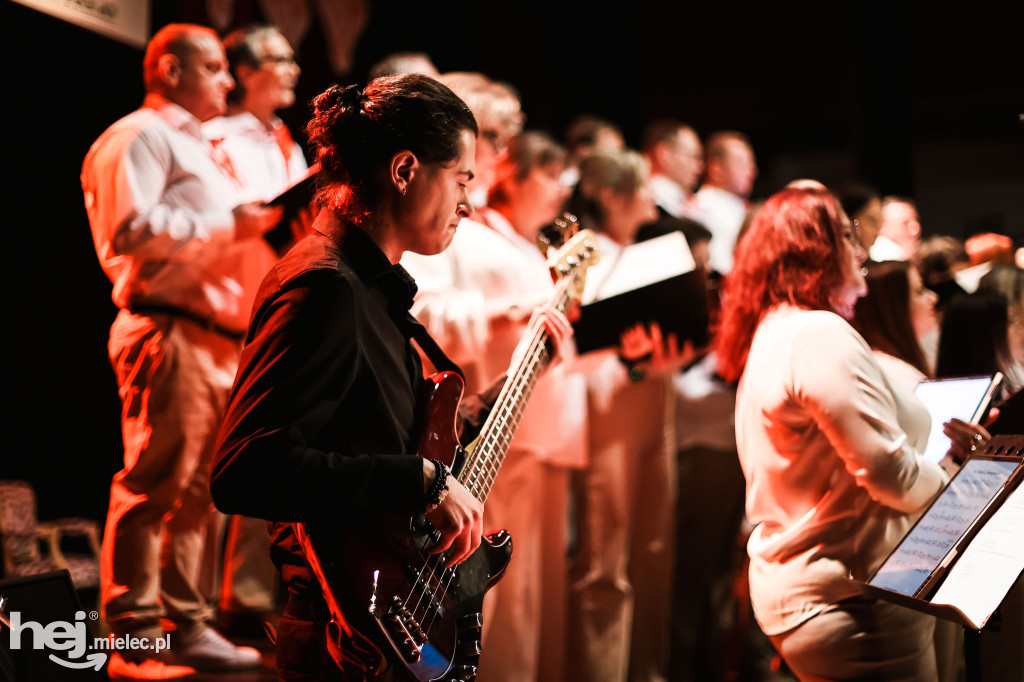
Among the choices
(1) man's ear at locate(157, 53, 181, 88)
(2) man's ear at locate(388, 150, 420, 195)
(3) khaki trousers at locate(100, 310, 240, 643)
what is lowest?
(3) khaki trousers at locate(100, 310, 240, 643)

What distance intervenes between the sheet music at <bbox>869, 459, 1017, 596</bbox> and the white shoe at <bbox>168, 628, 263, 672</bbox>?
187cm

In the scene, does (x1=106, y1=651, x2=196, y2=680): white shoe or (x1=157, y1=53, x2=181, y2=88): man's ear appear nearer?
(x1=106, y1=651, x2=196, y2=680): white shoe

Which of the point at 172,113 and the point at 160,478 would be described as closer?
the point at 160,478

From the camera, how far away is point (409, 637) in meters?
1.63

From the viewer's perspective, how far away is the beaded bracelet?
64.5 inches

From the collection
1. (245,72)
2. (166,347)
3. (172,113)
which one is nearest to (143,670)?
(166,347)

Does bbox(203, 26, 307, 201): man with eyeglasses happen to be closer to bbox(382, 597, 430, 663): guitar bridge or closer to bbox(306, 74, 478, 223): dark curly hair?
bbox(306, 74, 478, 223): dark curly hair

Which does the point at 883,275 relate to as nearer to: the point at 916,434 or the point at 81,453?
the point at 916,434

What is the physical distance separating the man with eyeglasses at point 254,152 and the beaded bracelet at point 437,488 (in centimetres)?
209

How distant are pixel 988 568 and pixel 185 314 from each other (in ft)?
7.71

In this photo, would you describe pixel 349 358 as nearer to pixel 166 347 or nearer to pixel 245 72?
pixel 166 347

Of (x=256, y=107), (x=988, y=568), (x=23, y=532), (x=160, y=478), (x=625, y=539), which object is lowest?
(x=23, y=532)

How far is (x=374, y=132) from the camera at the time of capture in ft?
5.80

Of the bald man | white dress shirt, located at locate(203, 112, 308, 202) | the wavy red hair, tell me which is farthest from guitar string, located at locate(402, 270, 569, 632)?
white dress shirt, located at locate(203, 112, 308, 202)
